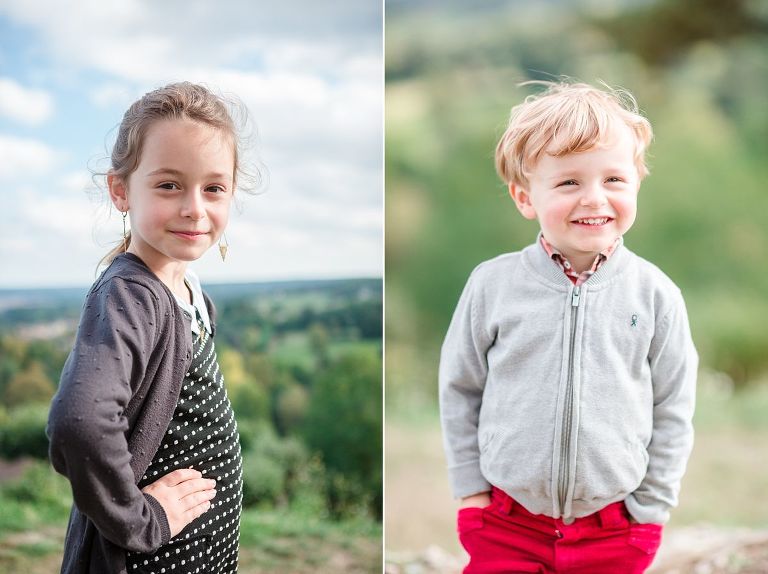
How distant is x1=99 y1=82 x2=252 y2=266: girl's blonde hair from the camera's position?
1.56 metres

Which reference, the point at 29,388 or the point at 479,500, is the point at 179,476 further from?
the point at 29,388

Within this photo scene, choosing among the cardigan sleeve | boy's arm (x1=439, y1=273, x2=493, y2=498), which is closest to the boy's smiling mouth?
boy's arm (x1=439, y1=273, x2=493, y2=498)

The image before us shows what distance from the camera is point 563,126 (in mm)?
1693

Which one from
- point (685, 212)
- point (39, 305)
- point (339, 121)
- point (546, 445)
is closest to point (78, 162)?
point (39, 305)

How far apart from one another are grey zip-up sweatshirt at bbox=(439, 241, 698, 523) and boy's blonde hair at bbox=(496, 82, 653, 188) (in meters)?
0.21

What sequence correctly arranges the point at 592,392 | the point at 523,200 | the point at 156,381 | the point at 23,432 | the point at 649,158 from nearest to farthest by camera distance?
the point at 156,381
the point at 592,392
the point at 523,200
the point at 23,432
the point at 649,158

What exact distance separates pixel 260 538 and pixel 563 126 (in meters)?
2.03

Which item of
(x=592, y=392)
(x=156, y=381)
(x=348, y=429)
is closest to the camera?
(x=156, y=381)

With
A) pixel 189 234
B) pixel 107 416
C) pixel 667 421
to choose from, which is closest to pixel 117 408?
pixel 107 416

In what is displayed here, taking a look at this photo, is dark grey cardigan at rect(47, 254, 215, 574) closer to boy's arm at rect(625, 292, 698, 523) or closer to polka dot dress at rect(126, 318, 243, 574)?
polka dot dress at rect(126, 318, 243, 574)

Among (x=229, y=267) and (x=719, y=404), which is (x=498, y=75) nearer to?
(x=229, y=267)

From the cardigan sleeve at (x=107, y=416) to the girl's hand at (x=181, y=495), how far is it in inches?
0.8

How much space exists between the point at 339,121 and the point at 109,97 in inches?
31.6

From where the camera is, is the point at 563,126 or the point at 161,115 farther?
the point at 563,126
